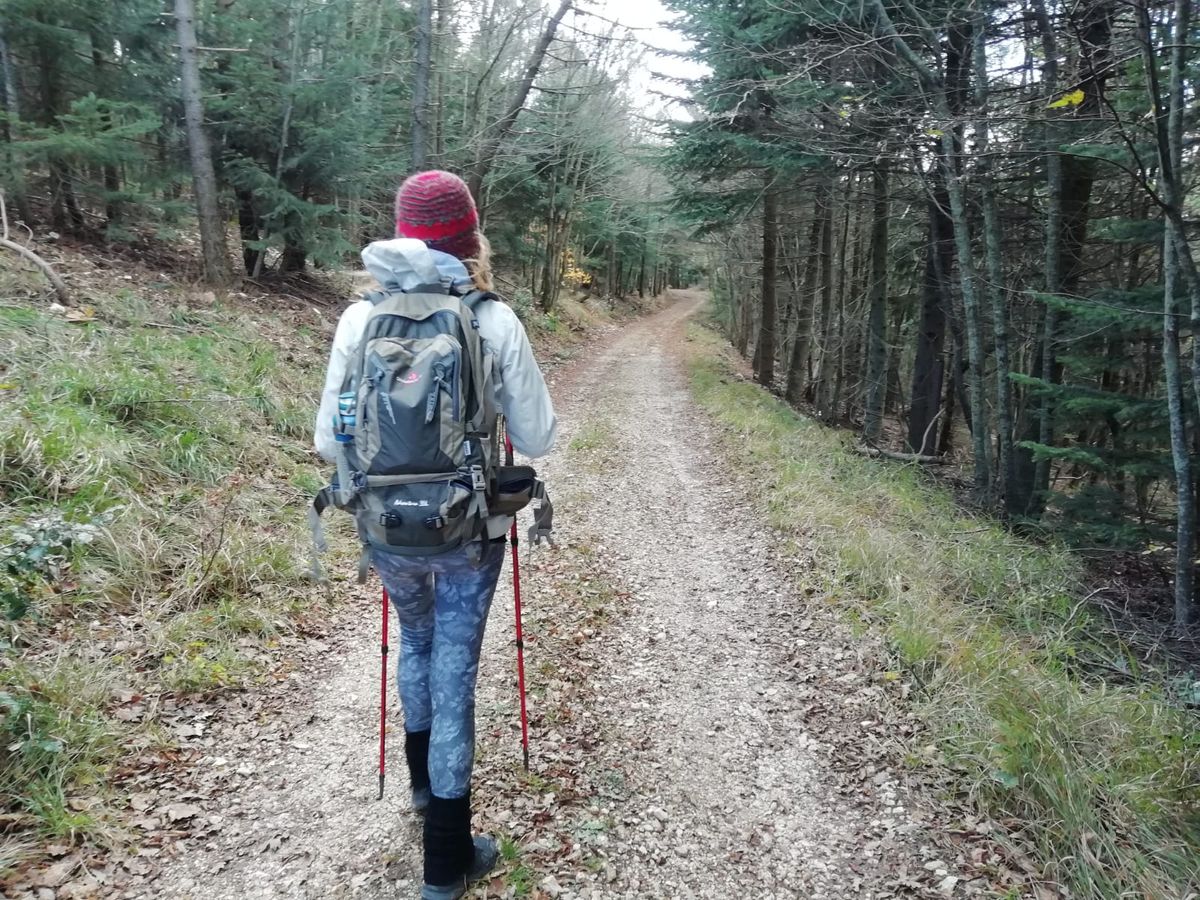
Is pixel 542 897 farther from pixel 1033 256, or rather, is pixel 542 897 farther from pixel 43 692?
pixel 1033 256

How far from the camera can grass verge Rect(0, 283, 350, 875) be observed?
310 centimetres

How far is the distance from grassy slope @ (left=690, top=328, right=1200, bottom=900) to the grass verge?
3.99 m

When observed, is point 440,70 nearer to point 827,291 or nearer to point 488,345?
point 827,291

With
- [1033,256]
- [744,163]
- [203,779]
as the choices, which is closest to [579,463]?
[203,779]

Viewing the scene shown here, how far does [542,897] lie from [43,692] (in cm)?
263

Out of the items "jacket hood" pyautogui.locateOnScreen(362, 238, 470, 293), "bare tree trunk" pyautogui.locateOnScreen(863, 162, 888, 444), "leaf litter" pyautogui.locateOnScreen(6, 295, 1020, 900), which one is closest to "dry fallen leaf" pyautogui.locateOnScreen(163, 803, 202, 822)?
"leaf litter" pyautogui.locateOnScreen(6, 295, 1020, 900)

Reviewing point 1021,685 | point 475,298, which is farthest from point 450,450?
point 1021,685

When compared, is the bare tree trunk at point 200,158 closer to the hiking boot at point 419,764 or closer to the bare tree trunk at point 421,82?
the bare tree trunk at point 421,82

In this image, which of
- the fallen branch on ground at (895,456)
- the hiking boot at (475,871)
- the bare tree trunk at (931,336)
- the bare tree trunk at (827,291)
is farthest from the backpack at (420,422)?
the bare tree trunk at (827,291)

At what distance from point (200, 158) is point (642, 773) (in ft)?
33.6

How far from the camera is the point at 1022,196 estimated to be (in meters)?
10.3

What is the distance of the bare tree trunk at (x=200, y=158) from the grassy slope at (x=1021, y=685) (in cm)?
859

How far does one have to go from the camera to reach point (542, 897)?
2.67 m

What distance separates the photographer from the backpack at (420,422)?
6.99 ft
